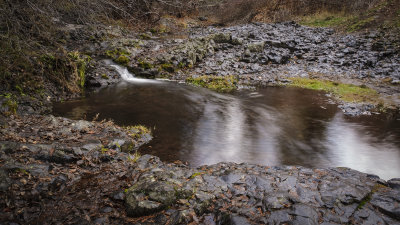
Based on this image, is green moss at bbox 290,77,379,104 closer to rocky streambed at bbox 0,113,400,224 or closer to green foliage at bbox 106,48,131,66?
rocky streambed at bbox 0,113,400,224

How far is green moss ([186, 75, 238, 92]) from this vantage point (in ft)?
43.7

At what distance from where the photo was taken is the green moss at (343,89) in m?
11.2

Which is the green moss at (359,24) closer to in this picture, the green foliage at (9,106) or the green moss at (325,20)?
the green moss at (325,20)

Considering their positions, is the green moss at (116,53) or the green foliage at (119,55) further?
the green moss at (116,53)

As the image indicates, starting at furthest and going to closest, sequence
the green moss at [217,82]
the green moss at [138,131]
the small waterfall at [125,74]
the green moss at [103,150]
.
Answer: the small waterfall at [125,74] < the green moss at [217,82] < the green moss at [138,131] < the green moss at [103,150]

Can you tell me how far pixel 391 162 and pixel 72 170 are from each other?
7.00 meters

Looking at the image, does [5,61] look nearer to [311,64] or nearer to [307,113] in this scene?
[307,113]

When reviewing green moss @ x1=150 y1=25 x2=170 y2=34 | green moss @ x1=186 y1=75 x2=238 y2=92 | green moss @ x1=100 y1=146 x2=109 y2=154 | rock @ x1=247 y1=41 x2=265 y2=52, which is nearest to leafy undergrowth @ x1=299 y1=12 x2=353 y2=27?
rock @ x1=247 y1=41 x2=265 y2=52

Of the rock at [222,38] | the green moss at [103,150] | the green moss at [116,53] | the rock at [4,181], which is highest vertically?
the rock at [222,38]

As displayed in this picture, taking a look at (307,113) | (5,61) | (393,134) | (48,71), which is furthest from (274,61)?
(5,61)

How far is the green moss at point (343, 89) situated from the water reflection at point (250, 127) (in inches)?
40.9

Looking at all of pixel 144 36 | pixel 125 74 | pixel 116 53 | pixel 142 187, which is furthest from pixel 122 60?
pixel 142 187

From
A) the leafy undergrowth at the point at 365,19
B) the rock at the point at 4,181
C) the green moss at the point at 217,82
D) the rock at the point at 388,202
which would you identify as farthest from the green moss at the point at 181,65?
the leafy undergrowth at the point at 365,19

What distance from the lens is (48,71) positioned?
9648 mm
